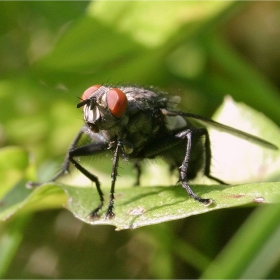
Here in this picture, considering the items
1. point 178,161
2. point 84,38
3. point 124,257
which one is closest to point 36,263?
point 124,257

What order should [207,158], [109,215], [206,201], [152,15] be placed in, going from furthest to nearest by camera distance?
[152,15], [207,158], [109,215], [206,201]

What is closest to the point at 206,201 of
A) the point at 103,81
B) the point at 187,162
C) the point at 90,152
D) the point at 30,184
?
the point at 187,162

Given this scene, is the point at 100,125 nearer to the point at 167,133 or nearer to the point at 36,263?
the point at 167,133

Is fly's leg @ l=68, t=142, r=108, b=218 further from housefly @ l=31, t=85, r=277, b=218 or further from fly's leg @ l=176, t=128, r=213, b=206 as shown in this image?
fly's leg @ l=176, t=128, r=213, b=206

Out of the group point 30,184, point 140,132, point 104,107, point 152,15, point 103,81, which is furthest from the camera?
point 103,81

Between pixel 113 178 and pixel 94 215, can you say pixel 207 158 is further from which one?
pixel 94 215

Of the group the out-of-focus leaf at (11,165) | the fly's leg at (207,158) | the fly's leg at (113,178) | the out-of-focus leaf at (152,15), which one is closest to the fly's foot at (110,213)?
the fly's leg at (113,178)

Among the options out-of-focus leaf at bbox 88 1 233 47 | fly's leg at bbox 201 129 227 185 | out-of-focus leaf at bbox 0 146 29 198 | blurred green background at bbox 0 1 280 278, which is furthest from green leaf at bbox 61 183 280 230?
out-of-focus leaf at bbox 88 1 233 47

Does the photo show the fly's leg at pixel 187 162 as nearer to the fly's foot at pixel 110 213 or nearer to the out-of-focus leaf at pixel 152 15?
the fly's foot at pixel 110 213
